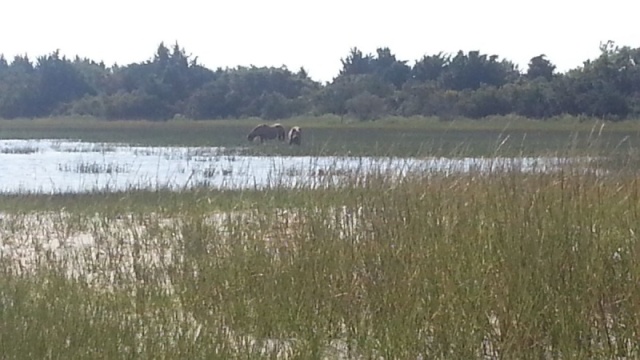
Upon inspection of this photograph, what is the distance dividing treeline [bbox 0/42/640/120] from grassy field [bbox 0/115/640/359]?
29569 mm

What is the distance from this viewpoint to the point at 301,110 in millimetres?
50031

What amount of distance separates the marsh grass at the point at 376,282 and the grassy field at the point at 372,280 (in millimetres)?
13

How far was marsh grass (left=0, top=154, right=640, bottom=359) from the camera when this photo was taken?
5.03m

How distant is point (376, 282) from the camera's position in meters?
5.95

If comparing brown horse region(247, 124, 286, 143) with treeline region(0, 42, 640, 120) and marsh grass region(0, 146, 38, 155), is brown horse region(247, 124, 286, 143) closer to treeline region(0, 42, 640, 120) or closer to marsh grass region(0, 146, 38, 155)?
marsh grass region(0, 146, 38, 155)

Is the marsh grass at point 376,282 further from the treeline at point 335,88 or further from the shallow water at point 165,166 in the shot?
the treeline at point 335,88

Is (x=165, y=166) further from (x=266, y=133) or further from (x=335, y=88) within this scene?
(x=335, y=88)

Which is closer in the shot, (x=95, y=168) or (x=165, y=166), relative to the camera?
(x=95, y=168)

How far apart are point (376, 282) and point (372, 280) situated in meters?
0.06

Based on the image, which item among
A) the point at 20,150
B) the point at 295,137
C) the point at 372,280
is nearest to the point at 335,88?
the point at 295,137

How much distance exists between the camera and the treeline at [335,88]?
38.9m

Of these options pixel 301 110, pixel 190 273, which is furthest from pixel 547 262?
pixel 301 110

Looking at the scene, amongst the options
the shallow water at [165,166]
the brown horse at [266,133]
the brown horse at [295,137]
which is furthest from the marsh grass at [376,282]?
the brown horse at [266,133]

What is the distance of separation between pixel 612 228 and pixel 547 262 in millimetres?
866
